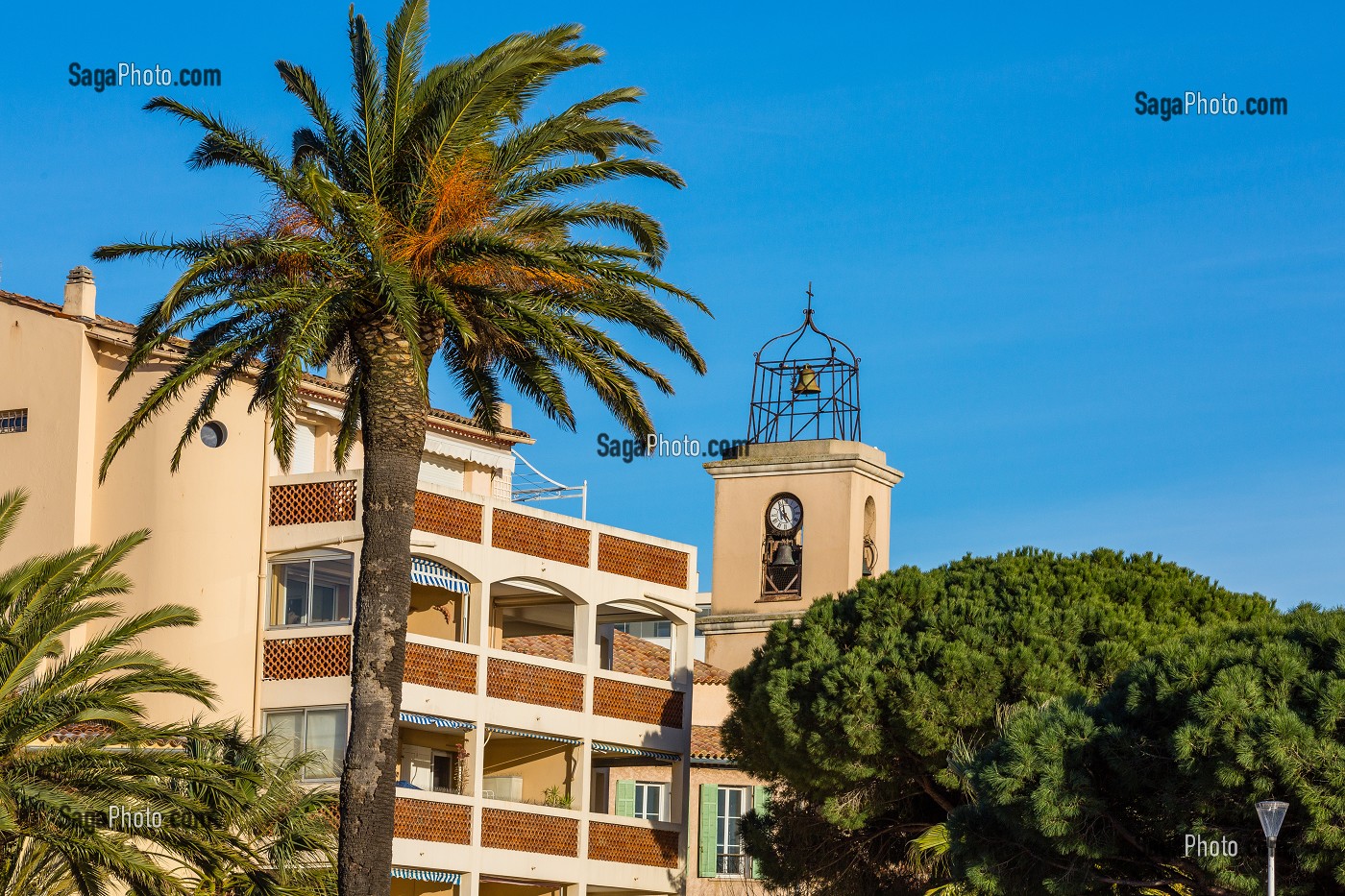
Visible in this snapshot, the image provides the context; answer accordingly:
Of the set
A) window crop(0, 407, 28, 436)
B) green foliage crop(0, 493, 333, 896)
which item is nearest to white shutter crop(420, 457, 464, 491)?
window crop(0, 407, 28, 436)

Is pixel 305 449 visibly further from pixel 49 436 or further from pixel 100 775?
pixel 100 775

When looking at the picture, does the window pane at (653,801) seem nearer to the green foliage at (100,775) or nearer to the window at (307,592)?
the window at (307,592)

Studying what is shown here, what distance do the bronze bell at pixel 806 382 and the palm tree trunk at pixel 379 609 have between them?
2382cm

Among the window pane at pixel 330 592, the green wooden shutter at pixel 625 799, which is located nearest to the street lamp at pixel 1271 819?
the window pane at pixel 330 592

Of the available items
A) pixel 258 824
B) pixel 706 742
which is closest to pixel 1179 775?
pixel 258 824

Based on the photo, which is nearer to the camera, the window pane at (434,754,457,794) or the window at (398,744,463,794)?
the window at (398,744,463,794)

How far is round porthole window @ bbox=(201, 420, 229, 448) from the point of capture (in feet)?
130

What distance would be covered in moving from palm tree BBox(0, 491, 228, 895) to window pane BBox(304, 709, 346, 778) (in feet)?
28.8

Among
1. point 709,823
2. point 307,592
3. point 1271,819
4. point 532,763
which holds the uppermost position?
point 307,592

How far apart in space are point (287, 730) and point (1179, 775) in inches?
656

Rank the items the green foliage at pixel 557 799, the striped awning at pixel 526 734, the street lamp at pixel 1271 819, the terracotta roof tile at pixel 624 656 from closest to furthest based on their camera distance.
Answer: the street lamp at pixel 1271 819, the striped awning at pixel 526 734, the green foliage at pixel 557 799, the terracotta roof tile at pixel 624 656

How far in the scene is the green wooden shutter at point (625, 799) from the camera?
47469 millimetres

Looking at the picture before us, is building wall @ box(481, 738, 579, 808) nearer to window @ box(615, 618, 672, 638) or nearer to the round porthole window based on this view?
the round porthole window

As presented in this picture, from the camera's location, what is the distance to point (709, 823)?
47.5m
